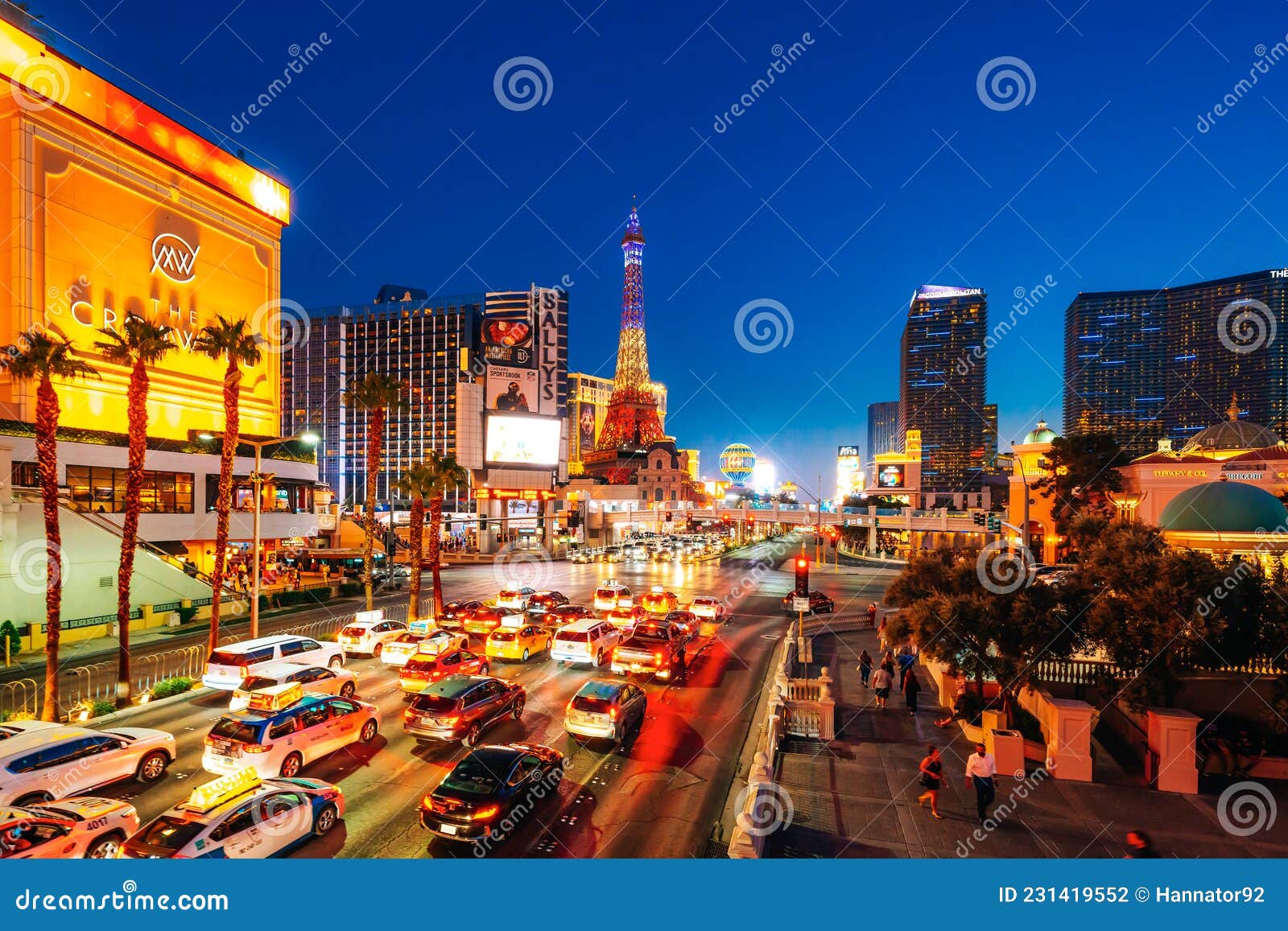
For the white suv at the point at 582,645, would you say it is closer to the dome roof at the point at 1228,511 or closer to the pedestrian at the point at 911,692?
the pedestrian at the point at 911,692

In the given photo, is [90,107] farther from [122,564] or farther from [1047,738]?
[1047,738]

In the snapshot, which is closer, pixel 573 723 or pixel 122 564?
pixel 573 723

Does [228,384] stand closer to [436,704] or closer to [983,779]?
[436,704]

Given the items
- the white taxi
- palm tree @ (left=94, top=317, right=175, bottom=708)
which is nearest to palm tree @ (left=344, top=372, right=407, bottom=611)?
the white taxi

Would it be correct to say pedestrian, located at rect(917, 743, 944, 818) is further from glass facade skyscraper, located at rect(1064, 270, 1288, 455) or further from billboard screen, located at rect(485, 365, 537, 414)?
glass facade skyscraper, located at rect(1064, 270, 1288, 455)

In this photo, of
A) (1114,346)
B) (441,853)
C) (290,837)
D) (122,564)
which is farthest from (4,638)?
(1114,346)

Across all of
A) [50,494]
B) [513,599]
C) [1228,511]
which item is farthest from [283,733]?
[1228,511]

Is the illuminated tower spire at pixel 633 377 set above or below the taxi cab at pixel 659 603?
above

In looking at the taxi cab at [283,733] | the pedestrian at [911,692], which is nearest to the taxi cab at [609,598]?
the pedestrian at [911,692]
